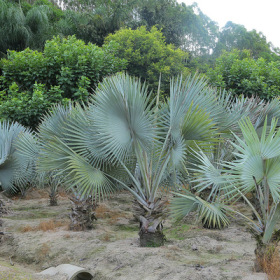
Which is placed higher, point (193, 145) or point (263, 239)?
point (193, 145)

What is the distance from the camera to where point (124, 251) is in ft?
19.7

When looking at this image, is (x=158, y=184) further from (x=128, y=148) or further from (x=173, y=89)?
(x=173, y=89)

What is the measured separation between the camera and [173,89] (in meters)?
5.95

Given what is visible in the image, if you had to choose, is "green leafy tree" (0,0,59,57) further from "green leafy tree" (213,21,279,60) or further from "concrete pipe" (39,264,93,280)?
"green leafy tree" (213,21,279,60)

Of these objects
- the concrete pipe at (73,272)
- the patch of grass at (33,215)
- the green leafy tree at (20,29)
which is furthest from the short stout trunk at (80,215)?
the green leafy tree at (20,29)

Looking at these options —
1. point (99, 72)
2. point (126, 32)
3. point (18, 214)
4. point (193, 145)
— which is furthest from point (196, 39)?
point (193, 145)

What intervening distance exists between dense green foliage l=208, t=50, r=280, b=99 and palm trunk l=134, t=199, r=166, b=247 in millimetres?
9896

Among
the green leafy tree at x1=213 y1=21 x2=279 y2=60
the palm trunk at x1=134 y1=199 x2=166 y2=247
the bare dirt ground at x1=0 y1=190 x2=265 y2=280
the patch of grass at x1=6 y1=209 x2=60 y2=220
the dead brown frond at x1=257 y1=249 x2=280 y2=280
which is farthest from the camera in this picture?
the green leafy tree at x1=213 y1=21 x2=279 y2=60

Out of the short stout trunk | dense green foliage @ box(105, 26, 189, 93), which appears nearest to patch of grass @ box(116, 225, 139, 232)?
the short stout trunk

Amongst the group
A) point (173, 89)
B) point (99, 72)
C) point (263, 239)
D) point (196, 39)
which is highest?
point (196, 39)

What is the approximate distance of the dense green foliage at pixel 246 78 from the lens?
15.0m

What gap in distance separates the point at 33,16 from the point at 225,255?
18049mm

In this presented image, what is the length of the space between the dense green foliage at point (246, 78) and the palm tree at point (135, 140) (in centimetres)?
966

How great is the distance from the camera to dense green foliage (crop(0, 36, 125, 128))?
42.2 ft
